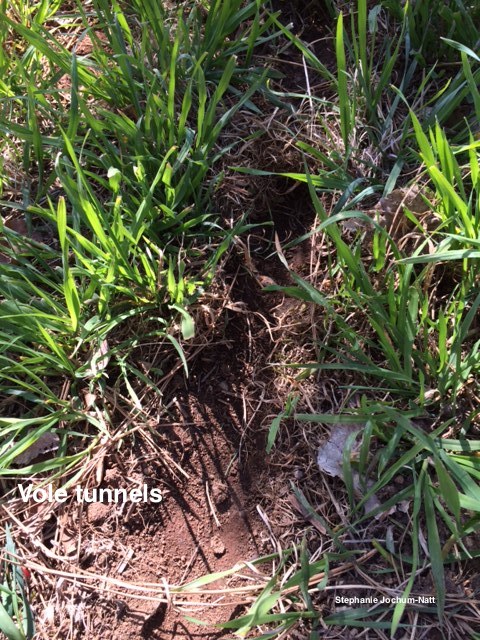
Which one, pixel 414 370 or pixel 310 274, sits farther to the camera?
pixel 310 274

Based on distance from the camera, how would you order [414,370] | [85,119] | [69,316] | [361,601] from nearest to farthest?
[361,601], [414,370], [69,316], [85,119]

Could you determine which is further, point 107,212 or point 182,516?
point 107,212

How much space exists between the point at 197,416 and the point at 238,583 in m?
0.38

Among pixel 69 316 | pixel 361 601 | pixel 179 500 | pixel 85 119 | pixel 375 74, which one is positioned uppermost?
pixel 85 119

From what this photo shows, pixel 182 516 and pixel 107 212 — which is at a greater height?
pixel 107 212

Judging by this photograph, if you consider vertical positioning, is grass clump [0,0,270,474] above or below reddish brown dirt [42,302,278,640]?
above

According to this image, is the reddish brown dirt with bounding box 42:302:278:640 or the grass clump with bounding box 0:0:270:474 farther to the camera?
the grass clump with bounding box 0:0:270:474

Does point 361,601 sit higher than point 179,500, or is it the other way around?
point 179,500

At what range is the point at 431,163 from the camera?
132 cm

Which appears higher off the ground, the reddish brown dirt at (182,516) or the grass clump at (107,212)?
the grass clump at (107,212)

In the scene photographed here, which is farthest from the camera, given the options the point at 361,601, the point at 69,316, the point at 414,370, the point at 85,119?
the point at 85,119

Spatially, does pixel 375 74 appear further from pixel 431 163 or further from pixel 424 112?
pixel 431 163

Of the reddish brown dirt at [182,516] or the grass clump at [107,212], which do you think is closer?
the reddish brown dirt at [182,516]

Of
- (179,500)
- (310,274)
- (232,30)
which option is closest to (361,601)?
(179,500)
